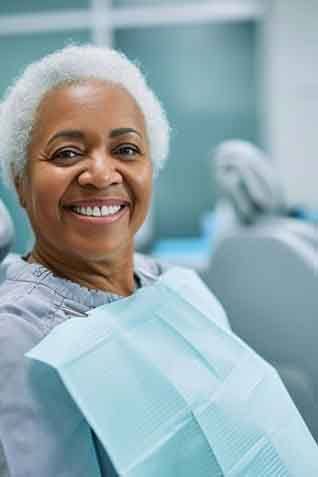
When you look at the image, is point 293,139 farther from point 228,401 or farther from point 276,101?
point 228,401

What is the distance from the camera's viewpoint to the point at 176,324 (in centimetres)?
93

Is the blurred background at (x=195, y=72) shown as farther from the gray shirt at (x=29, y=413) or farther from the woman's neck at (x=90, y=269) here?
the gray shirt at (x=29, y=413)

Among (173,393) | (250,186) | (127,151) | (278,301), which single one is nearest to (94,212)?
(127,151)

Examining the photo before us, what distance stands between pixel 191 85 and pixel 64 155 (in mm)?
3855

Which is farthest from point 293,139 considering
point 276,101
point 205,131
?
point 205,131

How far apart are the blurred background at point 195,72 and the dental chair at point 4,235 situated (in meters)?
3.40

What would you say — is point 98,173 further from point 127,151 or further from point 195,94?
point 195,94

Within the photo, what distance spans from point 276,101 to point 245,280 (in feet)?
9.36

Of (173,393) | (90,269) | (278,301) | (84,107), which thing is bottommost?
(278,301)

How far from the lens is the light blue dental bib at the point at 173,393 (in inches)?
30.2

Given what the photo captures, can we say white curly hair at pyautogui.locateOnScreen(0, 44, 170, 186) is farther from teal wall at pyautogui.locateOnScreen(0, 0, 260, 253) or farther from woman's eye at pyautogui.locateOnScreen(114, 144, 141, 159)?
teal wall at pyautogui.locateOnScreen(0, 0, 260, 253)

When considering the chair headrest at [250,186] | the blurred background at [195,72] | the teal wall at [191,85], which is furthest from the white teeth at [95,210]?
the teal wall at [191,85]

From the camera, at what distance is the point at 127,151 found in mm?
909

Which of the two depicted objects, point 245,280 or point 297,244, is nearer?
point 297,244
